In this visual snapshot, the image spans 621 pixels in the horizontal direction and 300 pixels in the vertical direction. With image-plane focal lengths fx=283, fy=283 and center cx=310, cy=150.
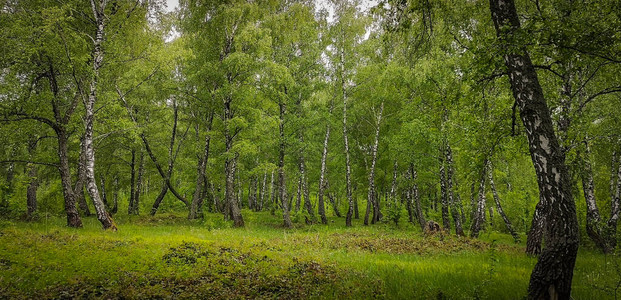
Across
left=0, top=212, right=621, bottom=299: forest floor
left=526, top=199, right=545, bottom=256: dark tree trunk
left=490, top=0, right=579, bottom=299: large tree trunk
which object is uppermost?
left=490, top=0, right=579, bottom=299: large tree trunk

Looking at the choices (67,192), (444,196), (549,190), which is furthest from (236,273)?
(444,196)

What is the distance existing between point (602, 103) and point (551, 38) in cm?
1749

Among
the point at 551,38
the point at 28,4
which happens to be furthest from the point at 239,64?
the point at 551,38

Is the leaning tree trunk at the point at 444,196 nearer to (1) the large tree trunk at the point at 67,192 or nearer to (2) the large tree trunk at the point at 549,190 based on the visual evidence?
(2) the large tree trunk at the point at 549,190

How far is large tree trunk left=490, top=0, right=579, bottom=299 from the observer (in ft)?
15.1

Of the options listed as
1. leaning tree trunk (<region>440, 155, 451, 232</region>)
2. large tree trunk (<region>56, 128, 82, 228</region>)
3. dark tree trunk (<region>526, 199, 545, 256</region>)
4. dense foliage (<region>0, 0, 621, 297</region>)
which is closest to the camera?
dense foliage (<region>0, 0, 621, 297</region>)

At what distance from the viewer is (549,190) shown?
4.74 meters

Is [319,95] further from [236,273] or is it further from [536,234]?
[236,273]

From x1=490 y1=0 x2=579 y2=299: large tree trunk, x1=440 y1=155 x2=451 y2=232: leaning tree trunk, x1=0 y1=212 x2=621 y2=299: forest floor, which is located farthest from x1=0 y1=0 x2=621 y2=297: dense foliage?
x1=0 y1=212 x2=621 y2=299: forest floor

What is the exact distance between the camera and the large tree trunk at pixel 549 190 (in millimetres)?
4598

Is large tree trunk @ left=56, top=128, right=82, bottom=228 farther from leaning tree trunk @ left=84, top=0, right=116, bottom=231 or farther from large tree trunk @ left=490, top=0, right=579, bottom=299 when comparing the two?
large tree trunk @ left=490, top=0, right=579, bottom=299

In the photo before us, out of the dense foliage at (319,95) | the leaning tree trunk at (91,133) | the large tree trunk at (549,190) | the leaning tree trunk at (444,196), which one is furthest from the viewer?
the leaning tree trunk at (444,196)

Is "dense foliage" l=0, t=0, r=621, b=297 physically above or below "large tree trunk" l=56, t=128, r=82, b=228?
above

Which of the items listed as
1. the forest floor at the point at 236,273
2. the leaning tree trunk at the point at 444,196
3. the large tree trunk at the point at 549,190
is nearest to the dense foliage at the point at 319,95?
the large tree trunk at the point at 549,190
